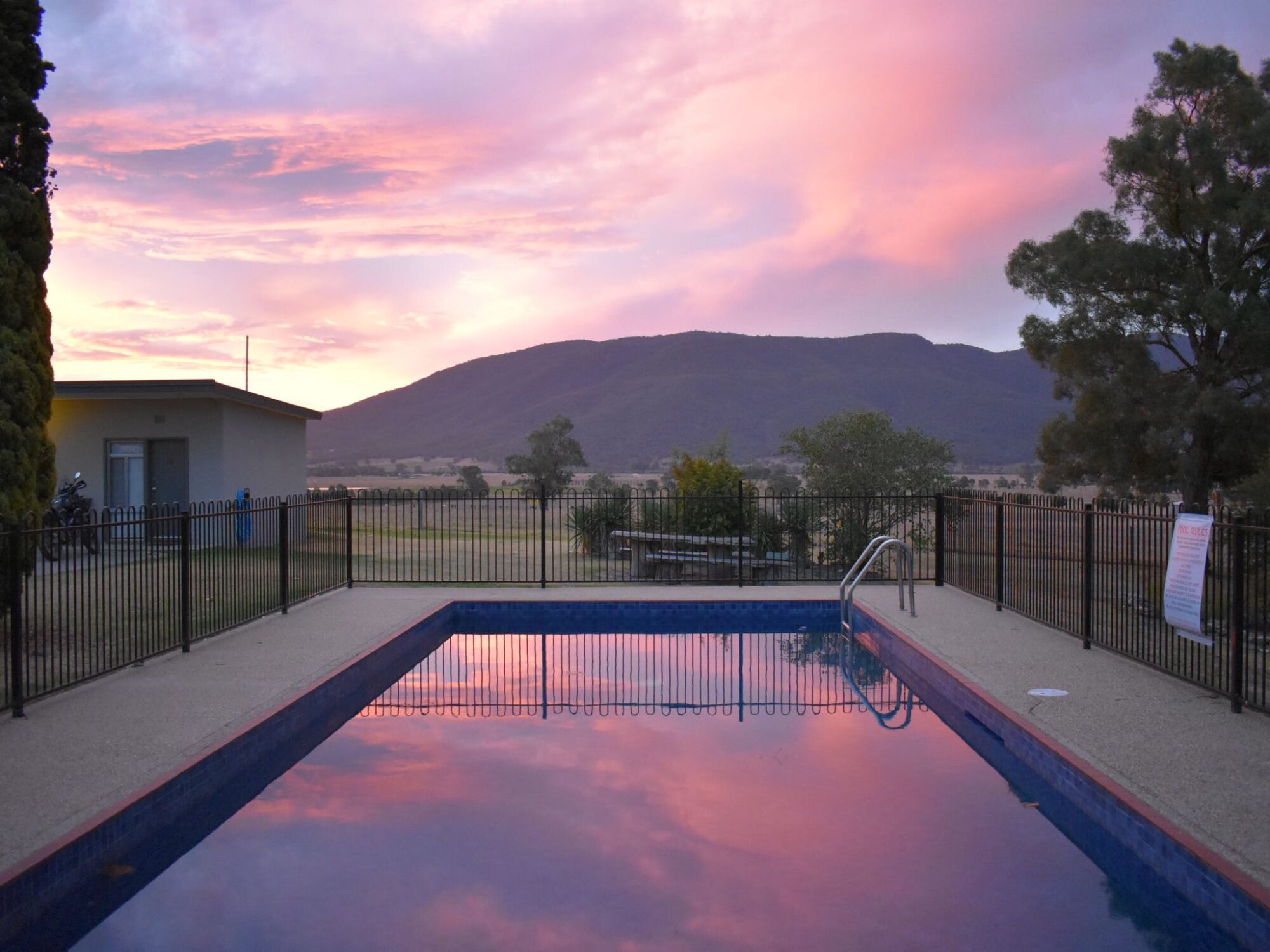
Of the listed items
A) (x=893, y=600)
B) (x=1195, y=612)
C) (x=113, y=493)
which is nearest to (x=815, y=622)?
(x=893, y=600)

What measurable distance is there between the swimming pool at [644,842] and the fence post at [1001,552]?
3.87 metres

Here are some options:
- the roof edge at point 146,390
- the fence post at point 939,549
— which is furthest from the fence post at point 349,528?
the fence post at point 939,549

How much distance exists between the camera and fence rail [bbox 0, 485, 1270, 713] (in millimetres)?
7609

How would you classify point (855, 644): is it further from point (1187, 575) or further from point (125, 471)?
point (125, 471)

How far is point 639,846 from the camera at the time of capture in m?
5.54

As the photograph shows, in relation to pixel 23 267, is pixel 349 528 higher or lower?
lower

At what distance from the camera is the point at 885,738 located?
780 cm

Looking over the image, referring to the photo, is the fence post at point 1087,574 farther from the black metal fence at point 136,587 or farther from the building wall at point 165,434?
the building wall at point 165,434

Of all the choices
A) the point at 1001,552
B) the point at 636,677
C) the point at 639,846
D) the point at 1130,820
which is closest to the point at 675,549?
the point at 1001,552

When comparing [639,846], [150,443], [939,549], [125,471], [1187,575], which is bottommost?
[639,846]

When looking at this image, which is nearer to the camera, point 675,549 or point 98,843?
point 98,843

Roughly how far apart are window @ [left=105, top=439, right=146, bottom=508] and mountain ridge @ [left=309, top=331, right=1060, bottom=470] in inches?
2583

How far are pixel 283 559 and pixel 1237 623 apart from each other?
9470mm

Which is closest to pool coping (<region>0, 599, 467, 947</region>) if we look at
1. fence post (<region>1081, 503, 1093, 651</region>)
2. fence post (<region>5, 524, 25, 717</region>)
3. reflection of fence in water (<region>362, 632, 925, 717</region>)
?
fence post (<region>5, 524, 25, 717</region>)
